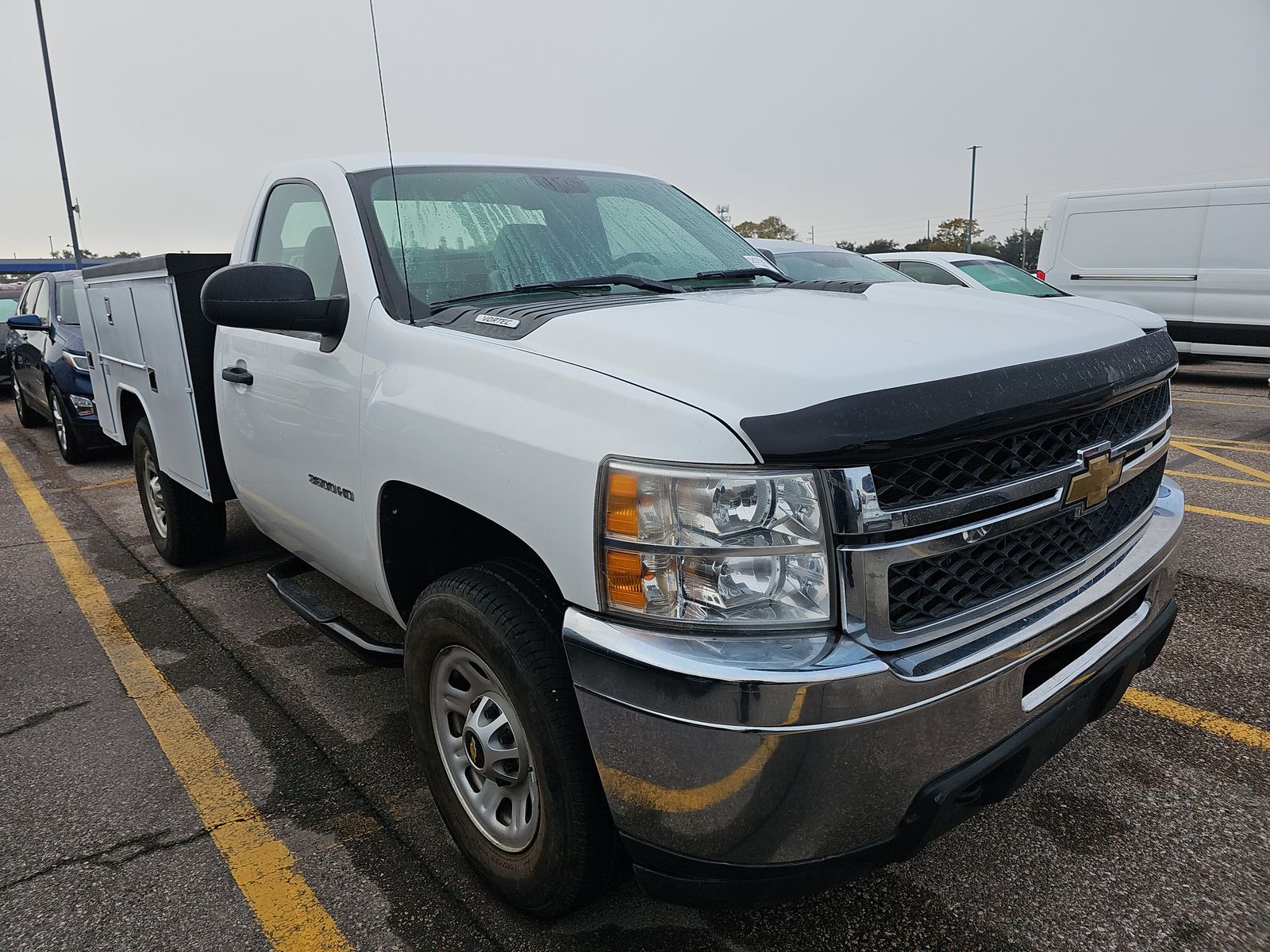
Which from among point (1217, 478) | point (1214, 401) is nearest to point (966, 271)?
point (1214, 401)

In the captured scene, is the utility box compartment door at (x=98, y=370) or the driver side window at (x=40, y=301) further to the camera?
the driver side window at (x=40, y=301)

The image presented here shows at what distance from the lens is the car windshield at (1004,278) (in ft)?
31.0

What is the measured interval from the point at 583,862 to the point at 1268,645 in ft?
10.2

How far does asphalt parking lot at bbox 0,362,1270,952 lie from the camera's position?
7.14 feet

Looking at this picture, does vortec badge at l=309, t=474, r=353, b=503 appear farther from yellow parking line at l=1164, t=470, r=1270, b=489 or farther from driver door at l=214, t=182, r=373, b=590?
yellow parking line at l=1164, t=470, r=1270, b=489

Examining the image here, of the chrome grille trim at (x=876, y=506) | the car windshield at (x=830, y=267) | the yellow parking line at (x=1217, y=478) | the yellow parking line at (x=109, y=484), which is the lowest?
the yellow parking line at (x=109, y=484)

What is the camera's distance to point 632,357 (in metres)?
1.87

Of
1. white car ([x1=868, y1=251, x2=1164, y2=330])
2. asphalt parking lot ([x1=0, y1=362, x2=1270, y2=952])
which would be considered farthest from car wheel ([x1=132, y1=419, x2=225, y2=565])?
white car ([x1=868, y1=251, x2=1164, y2=330])

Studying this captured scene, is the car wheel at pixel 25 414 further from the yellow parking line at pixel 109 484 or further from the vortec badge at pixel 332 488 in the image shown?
the vortec badge at pixel 332 488

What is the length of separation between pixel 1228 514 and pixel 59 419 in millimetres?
9536

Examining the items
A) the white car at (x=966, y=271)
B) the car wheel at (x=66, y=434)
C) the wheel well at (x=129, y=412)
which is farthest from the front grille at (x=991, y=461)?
the car wheel at (x=66, y=434)

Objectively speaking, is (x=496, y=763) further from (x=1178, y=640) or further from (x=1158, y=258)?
(x=1158, y=258)

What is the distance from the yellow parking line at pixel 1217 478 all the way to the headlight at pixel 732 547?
221 inches

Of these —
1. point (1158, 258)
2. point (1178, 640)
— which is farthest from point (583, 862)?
point (1158, 258)
